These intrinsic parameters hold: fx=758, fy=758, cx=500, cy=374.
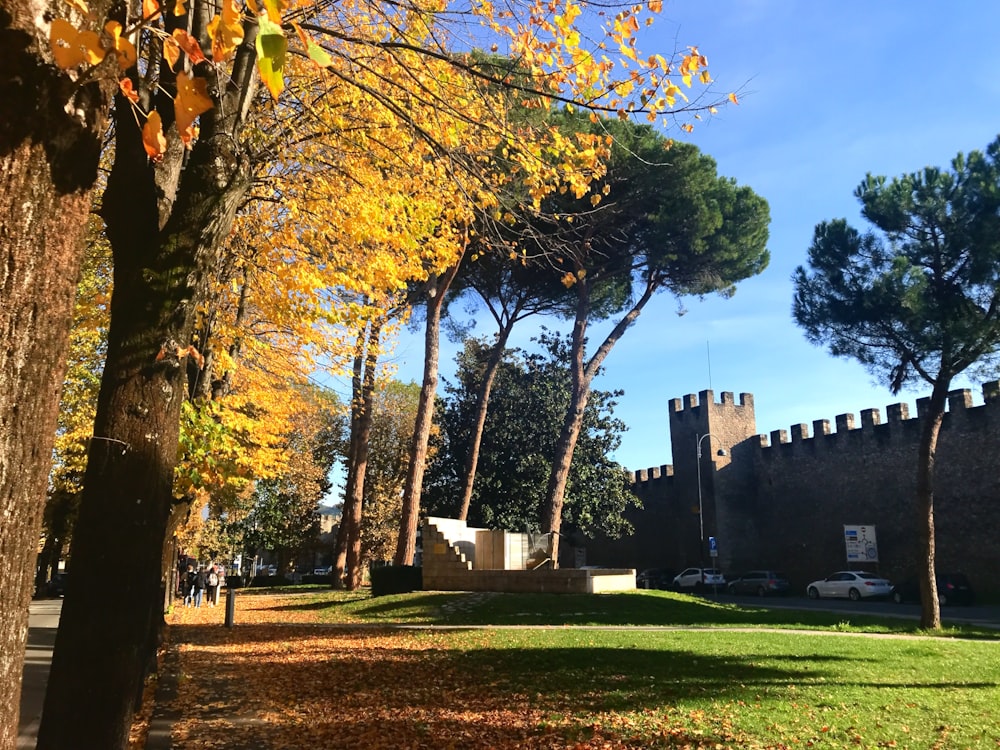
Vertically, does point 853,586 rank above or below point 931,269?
below

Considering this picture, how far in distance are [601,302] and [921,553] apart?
17.7 meters

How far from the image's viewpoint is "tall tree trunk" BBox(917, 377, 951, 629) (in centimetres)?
1521

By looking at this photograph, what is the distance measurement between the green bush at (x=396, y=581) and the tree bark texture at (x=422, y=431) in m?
0.60

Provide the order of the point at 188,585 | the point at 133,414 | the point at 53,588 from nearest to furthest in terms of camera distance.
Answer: the point at 133,414
the point at 188,585
the point at 53,588

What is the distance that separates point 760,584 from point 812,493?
18.9ft

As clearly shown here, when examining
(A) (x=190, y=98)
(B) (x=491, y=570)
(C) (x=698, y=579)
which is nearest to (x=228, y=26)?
(A) (x=190, y=98)

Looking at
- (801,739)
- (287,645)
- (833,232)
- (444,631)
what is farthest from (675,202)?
(801,739)

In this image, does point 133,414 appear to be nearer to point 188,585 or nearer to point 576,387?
point 576,387

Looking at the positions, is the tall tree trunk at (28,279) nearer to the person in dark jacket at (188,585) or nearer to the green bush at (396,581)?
Result: the green bush at (396,581)

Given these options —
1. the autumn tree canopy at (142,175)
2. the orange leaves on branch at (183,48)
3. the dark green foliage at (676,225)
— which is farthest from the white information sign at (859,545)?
the orange leaves on branch at (183,48)

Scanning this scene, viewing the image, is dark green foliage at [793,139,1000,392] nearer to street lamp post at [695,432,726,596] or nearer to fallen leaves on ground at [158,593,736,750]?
fallen leaves on ground at [158,593,736,750]

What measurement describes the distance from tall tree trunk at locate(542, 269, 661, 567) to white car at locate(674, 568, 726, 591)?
1405 centimetres

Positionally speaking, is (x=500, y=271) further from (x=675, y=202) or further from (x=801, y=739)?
(x=801, y=739)

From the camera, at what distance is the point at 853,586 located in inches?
1206
